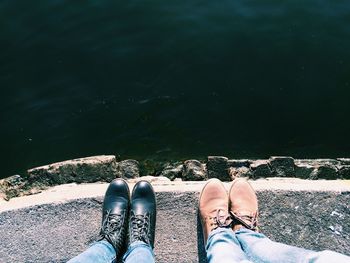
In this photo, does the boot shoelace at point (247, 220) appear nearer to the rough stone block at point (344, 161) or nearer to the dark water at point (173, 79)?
the rough stone block at point (344, 161)

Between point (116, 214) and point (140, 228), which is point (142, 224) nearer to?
point (140, 228)

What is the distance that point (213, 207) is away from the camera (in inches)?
130

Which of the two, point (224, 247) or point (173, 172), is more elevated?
point (224, 247)

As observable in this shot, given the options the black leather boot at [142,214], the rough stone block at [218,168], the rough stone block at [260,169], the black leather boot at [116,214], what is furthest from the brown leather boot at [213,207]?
the rough stone block at [260,169]

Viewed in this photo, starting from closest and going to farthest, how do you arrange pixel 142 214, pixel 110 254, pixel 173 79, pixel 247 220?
pixel 110 254 < pixel 247 220 < pixel 142 214 < pixel 173 79

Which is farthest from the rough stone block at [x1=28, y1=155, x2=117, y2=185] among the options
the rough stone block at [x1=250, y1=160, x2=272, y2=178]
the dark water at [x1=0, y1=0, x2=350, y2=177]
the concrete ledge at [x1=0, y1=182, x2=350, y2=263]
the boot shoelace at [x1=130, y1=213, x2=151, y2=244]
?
the rough stone block at [x1=250, y1=160, x2=272, y2=178]

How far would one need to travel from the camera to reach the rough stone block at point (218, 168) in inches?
170

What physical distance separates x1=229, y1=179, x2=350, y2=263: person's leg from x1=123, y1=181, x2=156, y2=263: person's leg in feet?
1.86

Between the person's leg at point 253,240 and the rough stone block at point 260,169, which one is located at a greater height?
the person's leg at point 253,240

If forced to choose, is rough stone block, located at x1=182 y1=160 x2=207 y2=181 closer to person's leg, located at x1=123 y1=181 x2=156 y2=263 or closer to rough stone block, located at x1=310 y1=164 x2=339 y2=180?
person's leg, located at x1=123 y1=181 x2=156 y2=263

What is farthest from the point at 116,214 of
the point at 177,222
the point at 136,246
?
the point at 177,222

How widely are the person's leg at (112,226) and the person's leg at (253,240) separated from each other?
0.76 metres

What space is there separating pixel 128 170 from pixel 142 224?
104 centimetres

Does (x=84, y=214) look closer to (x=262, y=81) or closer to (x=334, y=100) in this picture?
(x=262, y=81)
